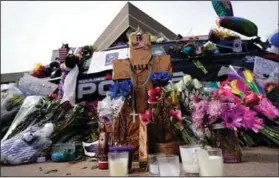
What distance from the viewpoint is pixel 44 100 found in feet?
13.6

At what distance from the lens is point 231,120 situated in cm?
269

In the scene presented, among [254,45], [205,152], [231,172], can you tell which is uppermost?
[254,45]

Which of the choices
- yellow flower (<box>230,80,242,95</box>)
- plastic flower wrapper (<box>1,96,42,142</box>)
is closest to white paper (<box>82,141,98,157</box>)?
plastic flower wrapper (<box>1,96,42,142</box>)

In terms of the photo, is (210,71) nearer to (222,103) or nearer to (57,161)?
(222,103)

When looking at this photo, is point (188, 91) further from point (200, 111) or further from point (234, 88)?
point (200, 111)

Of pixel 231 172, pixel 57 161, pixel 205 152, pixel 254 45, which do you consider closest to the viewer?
pixel 205 152

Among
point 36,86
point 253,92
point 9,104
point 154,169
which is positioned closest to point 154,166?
point 154,169

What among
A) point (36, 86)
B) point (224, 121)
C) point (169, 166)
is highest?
point (36, 86)

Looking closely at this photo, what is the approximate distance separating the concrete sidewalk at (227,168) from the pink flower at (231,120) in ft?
1.03

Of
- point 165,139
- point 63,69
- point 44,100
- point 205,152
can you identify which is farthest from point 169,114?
point 63,69

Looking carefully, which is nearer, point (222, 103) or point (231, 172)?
point (231, 172)

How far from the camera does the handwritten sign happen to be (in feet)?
15.0

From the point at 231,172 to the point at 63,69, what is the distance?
339cm

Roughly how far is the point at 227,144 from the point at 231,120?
21 cm
